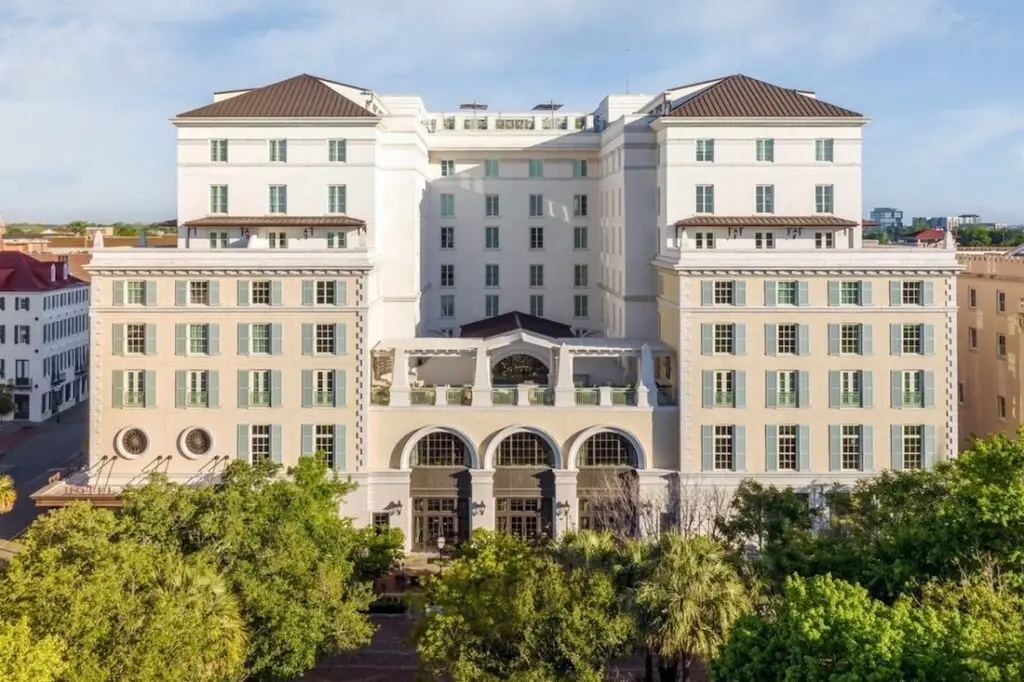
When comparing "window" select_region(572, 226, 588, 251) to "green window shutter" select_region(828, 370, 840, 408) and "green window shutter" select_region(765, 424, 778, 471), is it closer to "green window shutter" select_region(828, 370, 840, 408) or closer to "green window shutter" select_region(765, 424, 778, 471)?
"green window shutter" select_region(765, 424, 778, 471)

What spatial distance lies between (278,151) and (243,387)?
1408 centimetres

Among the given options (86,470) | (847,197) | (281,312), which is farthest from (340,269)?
(847,197)

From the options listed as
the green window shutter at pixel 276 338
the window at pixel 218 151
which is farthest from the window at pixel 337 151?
the green window shutter at pixel 276 338

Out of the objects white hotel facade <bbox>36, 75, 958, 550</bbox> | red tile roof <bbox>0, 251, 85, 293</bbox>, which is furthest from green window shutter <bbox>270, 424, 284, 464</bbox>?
red tile roof <bbox>0, 251, 85, 293</bbox>

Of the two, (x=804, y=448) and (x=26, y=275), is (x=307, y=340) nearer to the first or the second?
(x=804, y=448)

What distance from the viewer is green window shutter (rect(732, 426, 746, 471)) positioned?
5944 cm

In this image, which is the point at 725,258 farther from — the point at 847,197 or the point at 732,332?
the point at 847,197

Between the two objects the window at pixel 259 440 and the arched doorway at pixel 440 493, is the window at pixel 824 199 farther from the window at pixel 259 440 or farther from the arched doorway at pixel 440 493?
the window at pixel 259 440

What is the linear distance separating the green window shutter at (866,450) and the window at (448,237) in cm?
3212

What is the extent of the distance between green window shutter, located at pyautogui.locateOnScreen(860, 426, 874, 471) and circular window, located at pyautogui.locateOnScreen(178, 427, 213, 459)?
1351 inches

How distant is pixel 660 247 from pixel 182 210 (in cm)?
2764

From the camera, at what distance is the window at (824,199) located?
64.2 metres

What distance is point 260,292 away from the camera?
194 ft

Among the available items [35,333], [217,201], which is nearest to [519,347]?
[217,201]
